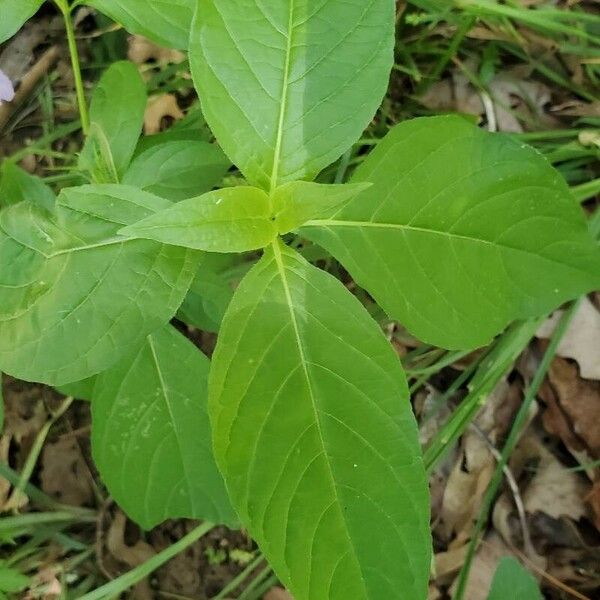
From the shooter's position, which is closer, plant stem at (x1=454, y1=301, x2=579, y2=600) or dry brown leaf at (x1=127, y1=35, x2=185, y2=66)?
plant stem at (x1=454, y1=301, x2=579, y2=600)

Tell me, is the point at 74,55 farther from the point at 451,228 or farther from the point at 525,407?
the point at 525,407

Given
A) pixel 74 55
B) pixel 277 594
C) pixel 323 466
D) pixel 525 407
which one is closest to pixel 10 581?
pixel 277 594

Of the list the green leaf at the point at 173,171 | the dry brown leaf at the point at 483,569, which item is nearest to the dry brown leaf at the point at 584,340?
the dry brown leaf at the point at 483,569

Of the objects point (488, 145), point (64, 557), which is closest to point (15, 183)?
point (488, 145)

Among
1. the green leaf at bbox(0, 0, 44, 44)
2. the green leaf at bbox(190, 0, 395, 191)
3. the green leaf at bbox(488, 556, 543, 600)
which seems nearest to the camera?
the green leaf at bbox(190, 0, 395, 191)

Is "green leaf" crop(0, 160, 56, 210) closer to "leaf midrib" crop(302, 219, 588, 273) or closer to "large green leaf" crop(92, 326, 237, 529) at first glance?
"large green leaf" crop(92, 326, 237, 529)

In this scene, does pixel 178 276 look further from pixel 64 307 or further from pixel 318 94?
pixel 318 94

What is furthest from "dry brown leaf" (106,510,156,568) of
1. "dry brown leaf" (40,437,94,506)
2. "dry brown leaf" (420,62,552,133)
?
"dry brown leaf" (420,62,552,133)
